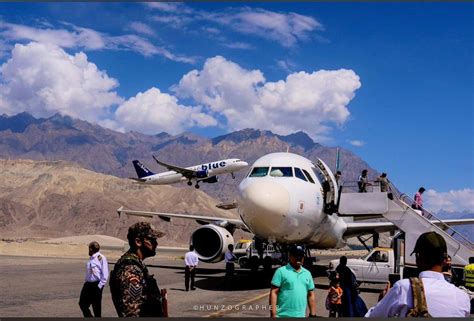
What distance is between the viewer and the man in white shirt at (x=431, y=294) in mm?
4367

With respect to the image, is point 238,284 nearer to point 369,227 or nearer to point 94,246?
point 369,227

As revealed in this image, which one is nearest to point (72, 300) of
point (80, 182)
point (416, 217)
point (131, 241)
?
point (416, 217)

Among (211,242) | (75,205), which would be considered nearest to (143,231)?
(211,242)

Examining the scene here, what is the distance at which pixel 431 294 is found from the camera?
4391mm

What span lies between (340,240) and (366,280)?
5.31 metres

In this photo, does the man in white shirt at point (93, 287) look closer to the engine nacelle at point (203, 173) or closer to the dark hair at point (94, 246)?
the dark hair at point (94, 246)

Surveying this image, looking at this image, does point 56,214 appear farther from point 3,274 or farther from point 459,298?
point 459,298

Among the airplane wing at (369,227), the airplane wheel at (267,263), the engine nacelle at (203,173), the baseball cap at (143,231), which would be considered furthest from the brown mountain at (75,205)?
the baseball cap at (143,231)

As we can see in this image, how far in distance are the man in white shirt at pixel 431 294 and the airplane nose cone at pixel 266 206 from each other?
13.0 meters

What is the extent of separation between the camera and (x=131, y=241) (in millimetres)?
5574

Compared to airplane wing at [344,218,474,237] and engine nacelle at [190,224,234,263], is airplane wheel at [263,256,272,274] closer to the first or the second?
engine nacelle at [190,224,234,263]

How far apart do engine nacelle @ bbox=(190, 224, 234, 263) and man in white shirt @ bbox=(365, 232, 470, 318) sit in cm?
2027

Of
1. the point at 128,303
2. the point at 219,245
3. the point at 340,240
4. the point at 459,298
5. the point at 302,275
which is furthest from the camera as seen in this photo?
the point at 340,240

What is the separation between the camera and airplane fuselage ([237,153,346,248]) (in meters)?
17.8
